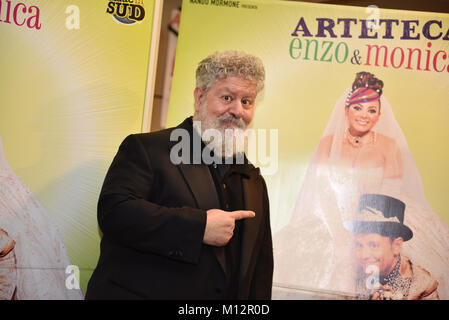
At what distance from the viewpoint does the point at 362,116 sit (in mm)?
2564

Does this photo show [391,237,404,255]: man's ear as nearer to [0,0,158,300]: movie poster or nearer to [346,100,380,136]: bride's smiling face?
[346,100,380,136]: bride's smiling face

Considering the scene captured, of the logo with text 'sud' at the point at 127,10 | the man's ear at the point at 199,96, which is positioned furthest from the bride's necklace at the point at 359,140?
the logo with text 'sud' at the point at 127,10

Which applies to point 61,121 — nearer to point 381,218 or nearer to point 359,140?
point 359,140

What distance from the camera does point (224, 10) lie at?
8.71 feet

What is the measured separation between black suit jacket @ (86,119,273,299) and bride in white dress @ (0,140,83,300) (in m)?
0.52

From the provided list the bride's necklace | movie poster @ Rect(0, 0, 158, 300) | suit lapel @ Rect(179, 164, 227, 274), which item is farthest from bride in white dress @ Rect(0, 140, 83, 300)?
the bride's necklace

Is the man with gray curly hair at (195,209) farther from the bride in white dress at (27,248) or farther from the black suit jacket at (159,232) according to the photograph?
the bride in white dress at (27,248)

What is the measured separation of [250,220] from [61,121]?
1173 mm

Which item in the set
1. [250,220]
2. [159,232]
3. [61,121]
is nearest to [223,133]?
[250,220]

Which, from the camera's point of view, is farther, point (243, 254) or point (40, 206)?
point (40, 206)
